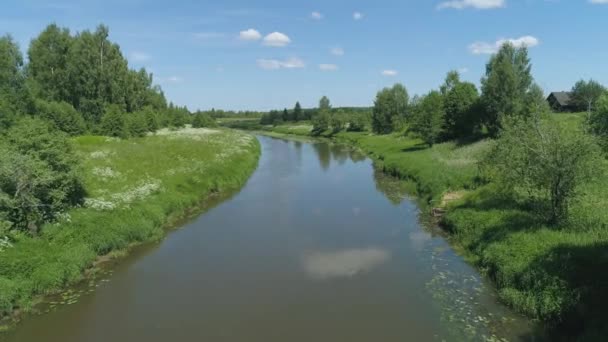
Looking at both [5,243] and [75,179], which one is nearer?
[5,243]

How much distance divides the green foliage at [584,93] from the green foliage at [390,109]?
28.4 metres

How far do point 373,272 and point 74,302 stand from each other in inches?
430

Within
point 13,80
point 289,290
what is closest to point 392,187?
point 289,290

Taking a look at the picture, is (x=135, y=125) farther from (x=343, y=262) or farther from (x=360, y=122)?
(x=360, y=122)

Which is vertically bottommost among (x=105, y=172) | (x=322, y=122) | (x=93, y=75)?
(x=105, y=172)

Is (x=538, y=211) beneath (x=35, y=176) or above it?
beneath

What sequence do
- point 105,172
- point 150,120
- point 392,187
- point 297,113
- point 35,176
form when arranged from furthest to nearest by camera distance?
point 297,113 < point 150,120 < point 392,187 < point 105,172 < point 35,176

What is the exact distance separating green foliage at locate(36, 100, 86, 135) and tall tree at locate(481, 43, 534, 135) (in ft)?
144

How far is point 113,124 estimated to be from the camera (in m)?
50.2

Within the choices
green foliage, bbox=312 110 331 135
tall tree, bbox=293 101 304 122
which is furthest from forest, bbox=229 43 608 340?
tall tree, bbox=293 101 304 122

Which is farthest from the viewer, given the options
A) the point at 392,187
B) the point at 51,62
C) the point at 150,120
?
the point at 150,120

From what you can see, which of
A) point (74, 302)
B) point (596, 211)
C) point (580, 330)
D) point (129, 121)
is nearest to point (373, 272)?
point (580, 330)

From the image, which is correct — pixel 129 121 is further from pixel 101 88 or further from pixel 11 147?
pixel 11 147

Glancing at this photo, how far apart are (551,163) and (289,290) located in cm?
1138
